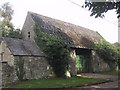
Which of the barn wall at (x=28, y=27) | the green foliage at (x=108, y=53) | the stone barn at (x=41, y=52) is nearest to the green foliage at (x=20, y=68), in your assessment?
the stone barn at (x=41, y=52)

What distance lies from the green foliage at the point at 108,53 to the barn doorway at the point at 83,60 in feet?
7.98

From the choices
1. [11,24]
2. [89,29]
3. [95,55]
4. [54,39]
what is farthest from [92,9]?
[11,24]

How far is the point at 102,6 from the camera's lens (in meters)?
20.2

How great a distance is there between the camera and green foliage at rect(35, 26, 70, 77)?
27.1 metres

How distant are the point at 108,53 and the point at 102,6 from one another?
798 inches

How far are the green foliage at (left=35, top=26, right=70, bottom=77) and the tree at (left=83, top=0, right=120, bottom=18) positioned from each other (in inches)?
299

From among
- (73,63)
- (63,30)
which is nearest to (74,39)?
(63,30)

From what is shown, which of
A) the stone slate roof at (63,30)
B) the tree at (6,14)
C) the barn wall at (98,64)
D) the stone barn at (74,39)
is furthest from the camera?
the tree at (6,14)

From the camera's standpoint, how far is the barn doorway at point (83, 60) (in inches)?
1331

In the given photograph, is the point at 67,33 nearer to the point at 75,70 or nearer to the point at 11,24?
the point at 75,70

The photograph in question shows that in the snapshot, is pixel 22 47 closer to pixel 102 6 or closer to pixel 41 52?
pixel 41 52

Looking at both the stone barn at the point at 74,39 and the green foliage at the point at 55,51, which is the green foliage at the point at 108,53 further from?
the green foliage at the point at 55,51

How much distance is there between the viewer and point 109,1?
2041 centimetres

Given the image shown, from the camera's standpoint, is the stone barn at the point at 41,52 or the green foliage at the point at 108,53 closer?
the stone barn at the point at 41,52
